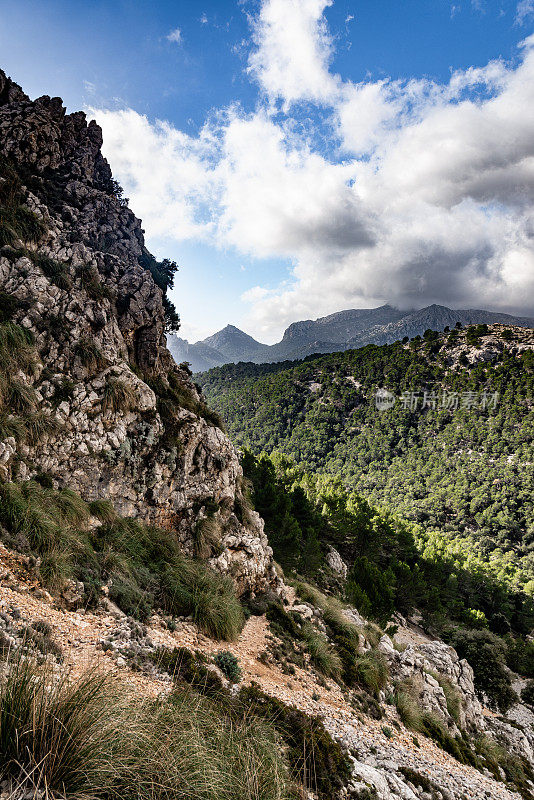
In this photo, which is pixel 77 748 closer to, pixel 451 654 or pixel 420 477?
pixel 451 654

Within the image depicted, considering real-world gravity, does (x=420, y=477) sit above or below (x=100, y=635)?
below

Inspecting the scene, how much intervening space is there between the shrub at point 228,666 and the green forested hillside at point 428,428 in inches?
2053

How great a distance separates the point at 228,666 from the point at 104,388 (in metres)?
8.31

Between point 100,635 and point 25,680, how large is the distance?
3.66m

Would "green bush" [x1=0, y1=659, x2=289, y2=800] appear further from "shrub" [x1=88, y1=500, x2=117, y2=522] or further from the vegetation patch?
"shrub" [x1=88, y1=500, x2=117, y2=522]

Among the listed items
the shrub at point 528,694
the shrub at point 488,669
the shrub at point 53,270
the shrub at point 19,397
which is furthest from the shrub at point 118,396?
the shrub at point 528,694

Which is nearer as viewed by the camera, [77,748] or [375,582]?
[77,748]

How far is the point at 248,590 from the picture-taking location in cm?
1055

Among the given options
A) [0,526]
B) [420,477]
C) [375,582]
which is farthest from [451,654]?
[420,477]

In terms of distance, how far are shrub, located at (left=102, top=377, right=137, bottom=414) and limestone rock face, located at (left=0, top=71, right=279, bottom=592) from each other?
37mm

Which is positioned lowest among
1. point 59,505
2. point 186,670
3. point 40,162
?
point 186,670

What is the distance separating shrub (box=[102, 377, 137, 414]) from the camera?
34.2 ft

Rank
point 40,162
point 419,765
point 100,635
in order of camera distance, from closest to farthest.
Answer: point 100,635 → point 419,765 → point 40,162

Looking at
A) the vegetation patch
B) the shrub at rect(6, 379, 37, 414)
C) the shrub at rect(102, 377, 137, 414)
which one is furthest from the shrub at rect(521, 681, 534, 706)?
the shrub at rect(6, 379, 37, 414)
